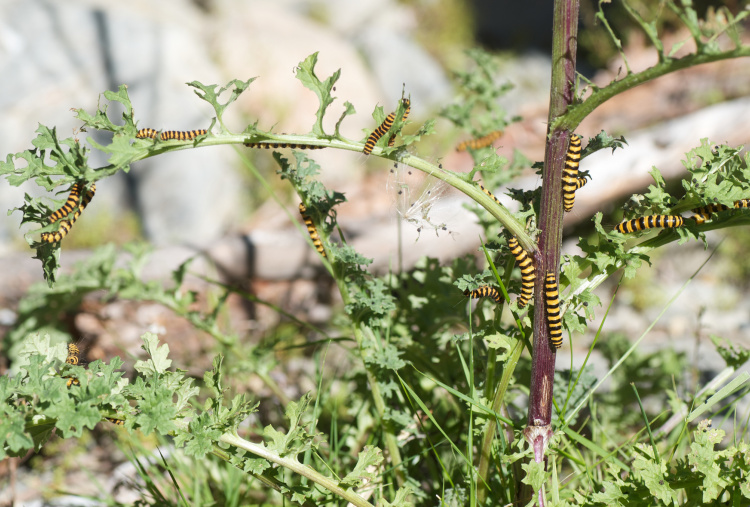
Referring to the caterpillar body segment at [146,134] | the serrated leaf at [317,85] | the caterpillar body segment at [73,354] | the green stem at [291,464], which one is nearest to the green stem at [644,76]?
the serrated leaf at [317,85]

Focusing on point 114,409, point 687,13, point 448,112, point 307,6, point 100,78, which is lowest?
point 114,409

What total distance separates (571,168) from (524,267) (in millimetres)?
287

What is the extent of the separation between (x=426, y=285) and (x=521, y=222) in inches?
34.9

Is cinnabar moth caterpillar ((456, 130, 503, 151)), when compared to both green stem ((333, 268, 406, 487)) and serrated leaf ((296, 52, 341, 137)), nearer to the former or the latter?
green stem ((333, 268, 406, 487))

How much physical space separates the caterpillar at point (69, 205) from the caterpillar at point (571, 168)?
1266mm

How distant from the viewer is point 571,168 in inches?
61.9

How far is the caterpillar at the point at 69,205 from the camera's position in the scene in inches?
58.9

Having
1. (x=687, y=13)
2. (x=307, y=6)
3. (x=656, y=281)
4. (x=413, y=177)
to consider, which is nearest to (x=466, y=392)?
(x=413, y=177)

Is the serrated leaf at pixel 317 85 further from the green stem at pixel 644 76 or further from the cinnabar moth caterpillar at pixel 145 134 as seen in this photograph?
the green stem at pixel 644 76

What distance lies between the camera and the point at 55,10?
19.1ft

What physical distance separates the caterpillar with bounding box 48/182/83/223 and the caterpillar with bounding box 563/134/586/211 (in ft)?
4.15

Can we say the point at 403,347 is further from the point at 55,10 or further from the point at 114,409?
the point at 55,10

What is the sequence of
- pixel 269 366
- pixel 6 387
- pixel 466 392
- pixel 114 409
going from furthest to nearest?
pixel 269 366
pixel 466 392
pixel 114 409
pixel 6 387

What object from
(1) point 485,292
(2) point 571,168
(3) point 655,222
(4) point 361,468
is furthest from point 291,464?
(3) point 655,222
